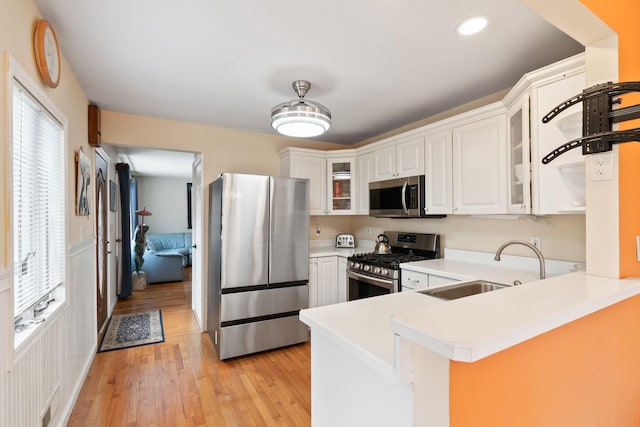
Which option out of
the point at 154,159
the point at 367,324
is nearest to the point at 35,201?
the point at 367,324

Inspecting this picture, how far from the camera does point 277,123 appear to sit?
91.7 inches

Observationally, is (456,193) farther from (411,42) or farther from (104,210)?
(104,210)

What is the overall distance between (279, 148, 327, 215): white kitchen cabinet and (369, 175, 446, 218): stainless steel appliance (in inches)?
25.7

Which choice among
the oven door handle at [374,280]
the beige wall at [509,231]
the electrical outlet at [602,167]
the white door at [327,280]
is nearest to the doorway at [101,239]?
the white door at [327,280]

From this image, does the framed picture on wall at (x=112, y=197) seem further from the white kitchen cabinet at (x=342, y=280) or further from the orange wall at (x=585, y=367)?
the orange wall at (x=585, y=367)

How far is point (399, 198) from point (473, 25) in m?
1.79

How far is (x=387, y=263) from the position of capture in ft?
9.72

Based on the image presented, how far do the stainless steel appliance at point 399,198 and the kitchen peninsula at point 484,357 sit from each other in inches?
69.5

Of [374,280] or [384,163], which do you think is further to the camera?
[384,163]

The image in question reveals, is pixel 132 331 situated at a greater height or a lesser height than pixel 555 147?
lesser

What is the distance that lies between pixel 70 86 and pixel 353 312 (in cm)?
255

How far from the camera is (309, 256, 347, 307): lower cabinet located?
360cm

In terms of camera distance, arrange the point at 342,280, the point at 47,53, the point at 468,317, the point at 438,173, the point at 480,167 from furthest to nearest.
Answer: the point at 342,280 → the point at 438,173 → the point at 480,167 → the point at 47,53 → the point at 468,317

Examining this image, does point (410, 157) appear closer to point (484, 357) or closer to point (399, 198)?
point (399, 198)
